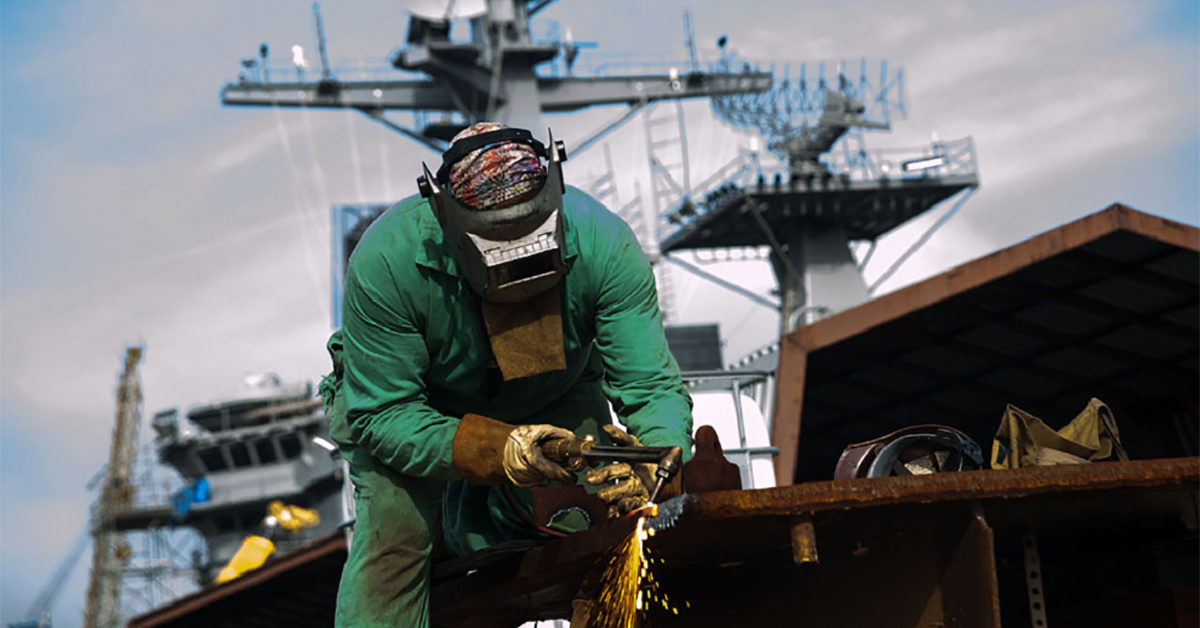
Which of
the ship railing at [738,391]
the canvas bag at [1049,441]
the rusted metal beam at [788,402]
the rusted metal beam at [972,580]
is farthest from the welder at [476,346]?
the rusted metal beam at [788,402]

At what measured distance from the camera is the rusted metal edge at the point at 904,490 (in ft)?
14.2

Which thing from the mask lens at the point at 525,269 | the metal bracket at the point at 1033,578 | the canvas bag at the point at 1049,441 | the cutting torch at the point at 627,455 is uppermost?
the mask lens at the point at 525,269

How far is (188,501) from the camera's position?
163ft

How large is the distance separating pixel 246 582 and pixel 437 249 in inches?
572

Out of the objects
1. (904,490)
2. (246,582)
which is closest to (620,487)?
(904,490)

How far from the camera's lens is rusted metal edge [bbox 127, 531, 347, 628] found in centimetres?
1702

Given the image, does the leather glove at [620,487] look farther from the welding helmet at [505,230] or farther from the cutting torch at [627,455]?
the welding helmet at [505,230]

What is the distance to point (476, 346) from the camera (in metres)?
5.32

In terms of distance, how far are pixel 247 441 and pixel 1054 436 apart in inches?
1809

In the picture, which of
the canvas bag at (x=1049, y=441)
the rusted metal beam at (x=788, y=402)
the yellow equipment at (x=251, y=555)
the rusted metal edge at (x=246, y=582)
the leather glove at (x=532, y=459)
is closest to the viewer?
the leather glove at (x=532, y=459)

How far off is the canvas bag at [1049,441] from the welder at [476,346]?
1194 mm

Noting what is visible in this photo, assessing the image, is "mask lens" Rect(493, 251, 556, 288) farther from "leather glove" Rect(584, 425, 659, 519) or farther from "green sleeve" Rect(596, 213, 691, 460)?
"leather glove" Rect(584, 425, 659, 519)

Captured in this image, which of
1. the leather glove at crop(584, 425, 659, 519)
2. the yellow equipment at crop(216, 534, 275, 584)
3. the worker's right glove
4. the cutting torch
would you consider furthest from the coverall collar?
the yellow equipment at crop(216, 534, 275, 584)

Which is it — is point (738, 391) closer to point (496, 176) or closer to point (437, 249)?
point (437, 249)
